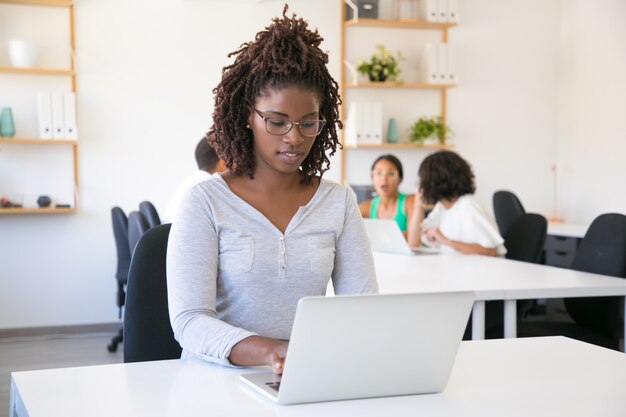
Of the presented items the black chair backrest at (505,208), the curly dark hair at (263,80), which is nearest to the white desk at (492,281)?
the curly dark hair at (263,80)

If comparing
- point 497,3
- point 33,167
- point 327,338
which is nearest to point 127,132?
point 33,167

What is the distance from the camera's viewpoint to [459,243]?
3.79 metres

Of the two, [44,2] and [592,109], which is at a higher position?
[44,2]

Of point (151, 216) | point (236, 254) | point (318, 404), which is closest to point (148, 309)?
point (236, 254)

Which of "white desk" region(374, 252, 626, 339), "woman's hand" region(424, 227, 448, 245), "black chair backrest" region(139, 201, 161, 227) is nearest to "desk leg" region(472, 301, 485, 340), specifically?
"white desk" region(374, 252, 626, 339)

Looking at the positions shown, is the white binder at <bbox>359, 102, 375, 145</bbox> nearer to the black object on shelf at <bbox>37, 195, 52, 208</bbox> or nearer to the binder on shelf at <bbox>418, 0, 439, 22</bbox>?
the binder on shelf at <bbox>418, 0, 439, 22</bbox>

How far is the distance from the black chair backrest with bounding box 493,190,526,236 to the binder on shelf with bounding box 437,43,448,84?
0.88 metres

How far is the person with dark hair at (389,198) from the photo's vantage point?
468 cm

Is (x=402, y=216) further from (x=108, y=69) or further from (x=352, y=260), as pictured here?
(x=352, y=260)

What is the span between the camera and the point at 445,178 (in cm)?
385

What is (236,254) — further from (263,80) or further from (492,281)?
(492,281)

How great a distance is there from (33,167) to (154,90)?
91cm

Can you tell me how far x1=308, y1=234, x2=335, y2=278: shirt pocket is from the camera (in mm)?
1656

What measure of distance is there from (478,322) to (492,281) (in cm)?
25
